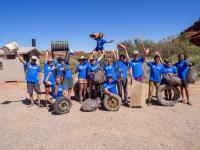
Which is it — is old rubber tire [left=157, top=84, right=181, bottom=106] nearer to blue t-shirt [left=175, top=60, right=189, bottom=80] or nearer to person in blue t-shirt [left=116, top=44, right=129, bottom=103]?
blue t-shirt [left=175, top=60, right=189, bottom=80]

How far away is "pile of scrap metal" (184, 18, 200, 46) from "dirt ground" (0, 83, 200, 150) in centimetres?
2812

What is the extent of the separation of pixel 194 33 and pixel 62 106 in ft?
115

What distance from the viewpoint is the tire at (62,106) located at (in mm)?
7589

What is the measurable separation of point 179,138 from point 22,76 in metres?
16.3

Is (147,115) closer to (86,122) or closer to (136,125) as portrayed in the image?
(136,125)

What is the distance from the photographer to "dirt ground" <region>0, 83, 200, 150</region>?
209 inches

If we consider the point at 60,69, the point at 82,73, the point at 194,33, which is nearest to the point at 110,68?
the point at 82,73

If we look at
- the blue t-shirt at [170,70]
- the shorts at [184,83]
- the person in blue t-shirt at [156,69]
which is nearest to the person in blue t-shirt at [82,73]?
the person in blue t-shirt at [156,69]

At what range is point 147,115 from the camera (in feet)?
24.1

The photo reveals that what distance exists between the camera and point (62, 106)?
304 inches

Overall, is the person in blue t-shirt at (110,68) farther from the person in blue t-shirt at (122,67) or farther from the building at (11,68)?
the building at (11,68)

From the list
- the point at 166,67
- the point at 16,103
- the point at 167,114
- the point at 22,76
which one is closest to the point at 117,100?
the point at 167,114

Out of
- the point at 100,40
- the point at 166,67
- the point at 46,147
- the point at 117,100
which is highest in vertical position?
the point at 100,40

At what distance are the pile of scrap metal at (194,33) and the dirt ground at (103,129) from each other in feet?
92.3
